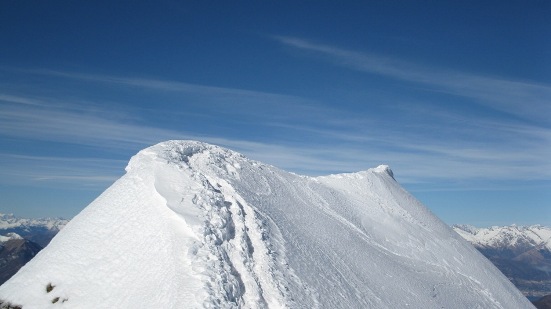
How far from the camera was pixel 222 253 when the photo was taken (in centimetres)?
1548

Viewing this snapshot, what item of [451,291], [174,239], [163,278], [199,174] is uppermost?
[199,174]

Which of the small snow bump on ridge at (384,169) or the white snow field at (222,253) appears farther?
the small snow bump on ridge at (384,169)

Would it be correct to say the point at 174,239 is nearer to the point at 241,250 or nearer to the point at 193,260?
the point at 193,260

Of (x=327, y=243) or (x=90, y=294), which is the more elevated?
(x=327, y=243)

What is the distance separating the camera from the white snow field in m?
14.3

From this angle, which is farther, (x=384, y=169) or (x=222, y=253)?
(x=384, y=169)

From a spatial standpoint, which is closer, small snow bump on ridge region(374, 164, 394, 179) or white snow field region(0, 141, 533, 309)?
white snow field region(0, 141, 533, 309)

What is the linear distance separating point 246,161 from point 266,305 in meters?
14.3

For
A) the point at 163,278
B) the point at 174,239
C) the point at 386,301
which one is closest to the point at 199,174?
the point at 174,239

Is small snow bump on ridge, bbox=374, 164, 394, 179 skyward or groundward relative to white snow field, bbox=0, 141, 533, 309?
skyward

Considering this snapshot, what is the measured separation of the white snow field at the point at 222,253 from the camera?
563 inches

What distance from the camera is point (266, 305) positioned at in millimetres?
14164

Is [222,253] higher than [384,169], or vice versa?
[384,169]

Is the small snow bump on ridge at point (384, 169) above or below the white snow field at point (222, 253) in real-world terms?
above
